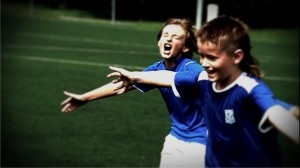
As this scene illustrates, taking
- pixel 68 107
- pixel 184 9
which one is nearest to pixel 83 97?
pixel 68 107

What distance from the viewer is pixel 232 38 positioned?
2.54m

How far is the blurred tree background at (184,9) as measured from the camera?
1689 cm

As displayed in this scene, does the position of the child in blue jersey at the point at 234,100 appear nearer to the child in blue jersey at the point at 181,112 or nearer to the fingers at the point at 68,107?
the child in blue jersey at the point at 181,112

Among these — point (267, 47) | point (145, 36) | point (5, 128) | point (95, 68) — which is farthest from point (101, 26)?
point (5, 128)

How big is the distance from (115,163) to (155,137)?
1.15m

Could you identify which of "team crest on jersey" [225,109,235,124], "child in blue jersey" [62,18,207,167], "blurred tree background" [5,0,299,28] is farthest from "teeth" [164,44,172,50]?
"blurred tree background" [5,0,299,28]

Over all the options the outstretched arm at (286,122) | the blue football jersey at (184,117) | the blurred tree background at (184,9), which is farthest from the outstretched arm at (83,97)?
the blurred tree background at (184,9)

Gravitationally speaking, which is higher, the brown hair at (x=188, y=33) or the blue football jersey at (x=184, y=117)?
the brown hair at (x=188, y=33)

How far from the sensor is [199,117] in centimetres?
358

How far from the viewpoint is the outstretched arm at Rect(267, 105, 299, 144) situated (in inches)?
87.3

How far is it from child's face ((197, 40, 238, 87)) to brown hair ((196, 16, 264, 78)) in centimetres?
2

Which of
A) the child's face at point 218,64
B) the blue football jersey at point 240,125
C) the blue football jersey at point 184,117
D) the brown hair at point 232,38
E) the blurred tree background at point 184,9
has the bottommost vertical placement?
the blurred tree background at point 184,9

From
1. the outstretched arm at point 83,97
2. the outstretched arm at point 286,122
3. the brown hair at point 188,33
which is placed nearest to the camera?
the outstretched arm at point 286,122

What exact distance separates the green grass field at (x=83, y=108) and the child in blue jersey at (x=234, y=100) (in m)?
1.04
